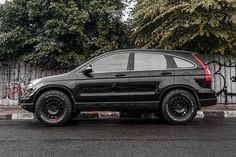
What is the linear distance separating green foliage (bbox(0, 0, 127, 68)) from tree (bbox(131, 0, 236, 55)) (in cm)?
120

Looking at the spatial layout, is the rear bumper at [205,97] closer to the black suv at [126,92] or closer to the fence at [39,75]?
the black suv at [126,92]

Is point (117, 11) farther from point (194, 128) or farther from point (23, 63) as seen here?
point (194, 128)

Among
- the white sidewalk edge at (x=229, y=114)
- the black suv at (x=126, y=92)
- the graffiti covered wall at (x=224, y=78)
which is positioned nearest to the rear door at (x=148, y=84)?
the black suv at (x=126, y=92)

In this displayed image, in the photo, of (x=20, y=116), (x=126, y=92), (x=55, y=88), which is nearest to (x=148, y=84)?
(x=126, y=92)

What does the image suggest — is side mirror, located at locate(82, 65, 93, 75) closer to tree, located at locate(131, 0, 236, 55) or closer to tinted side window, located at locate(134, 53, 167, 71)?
tinted side window, located at locate(134, 53, 167, 71)

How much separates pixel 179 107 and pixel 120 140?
2136 millimetres

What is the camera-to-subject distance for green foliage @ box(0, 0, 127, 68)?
10305 mm

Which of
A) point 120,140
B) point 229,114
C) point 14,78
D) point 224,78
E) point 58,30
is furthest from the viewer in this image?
point 14,78

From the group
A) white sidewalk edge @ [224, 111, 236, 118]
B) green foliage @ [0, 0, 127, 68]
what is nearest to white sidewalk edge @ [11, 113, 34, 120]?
green foliage @ [0, 0, 127, 68]

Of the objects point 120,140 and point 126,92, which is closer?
point 120,140

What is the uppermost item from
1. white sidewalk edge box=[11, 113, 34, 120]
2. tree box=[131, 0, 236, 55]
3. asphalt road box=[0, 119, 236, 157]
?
tree box=[131, 0, 236, 55]

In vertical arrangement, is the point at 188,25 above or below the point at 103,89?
above

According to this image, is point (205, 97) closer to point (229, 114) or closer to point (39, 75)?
point (229, 114)

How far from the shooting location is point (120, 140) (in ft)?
16.9
